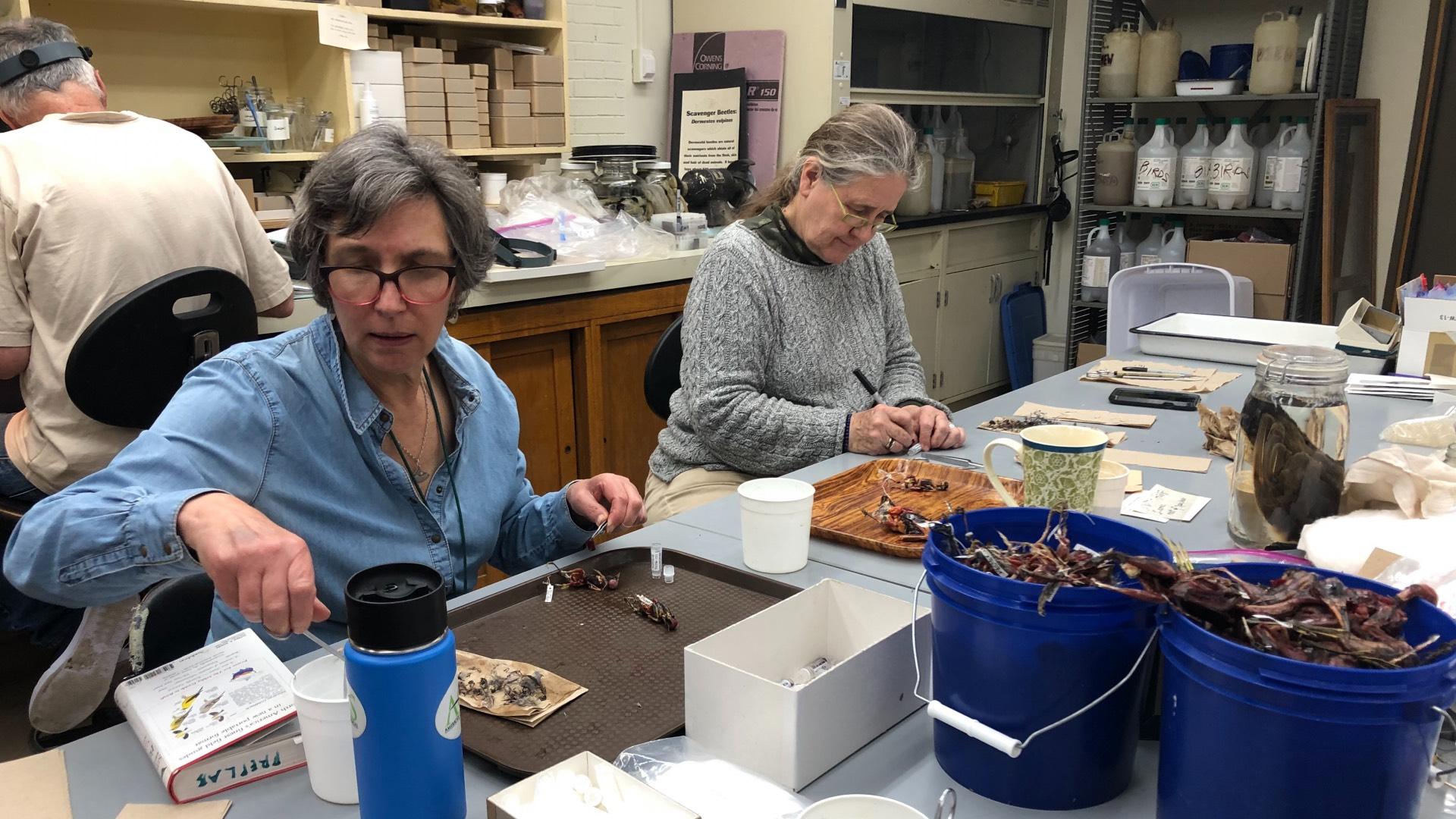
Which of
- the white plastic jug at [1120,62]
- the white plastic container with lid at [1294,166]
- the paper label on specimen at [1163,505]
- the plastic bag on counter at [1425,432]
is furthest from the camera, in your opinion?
the white plastic jug at [1120,62]

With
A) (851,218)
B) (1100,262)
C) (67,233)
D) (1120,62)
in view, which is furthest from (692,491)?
(1120,62)

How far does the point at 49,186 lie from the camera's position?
2.16 metres

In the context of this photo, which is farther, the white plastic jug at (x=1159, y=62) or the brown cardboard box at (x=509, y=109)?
the white plastic jug at (x=1159, y=62)

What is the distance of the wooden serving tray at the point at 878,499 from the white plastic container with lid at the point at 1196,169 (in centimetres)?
302

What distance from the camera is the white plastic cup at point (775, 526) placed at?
1249 mm

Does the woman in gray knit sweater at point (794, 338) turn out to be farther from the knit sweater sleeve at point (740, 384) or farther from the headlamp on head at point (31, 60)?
the headlamp on head at point (31, 60)

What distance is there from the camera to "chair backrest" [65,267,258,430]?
79.0 inches

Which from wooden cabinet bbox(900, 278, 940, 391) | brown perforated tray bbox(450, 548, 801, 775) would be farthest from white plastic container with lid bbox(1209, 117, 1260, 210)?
brown perforated tray bbox(450, 548, 801, 775)

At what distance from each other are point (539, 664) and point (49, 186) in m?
1.82

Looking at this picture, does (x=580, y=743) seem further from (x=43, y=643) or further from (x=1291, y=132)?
(x=1291, y=132)

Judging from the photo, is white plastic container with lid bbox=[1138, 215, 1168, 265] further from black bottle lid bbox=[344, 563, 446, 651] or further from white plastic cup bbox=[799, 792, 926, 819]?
black bottle lid bbox=[344, 563, 446, 651]

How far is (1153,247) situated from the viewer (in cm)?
427

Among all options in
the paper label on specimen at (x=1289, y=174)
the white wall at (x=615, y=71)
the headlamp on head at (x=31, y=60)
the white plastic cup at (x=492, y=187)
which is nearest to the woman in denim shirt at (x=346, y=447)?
the headlamp on head at (x=31, y=60)

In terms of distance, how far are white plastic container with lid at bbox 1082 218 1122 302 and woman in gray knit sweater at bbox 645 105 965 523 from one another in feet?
8.45
